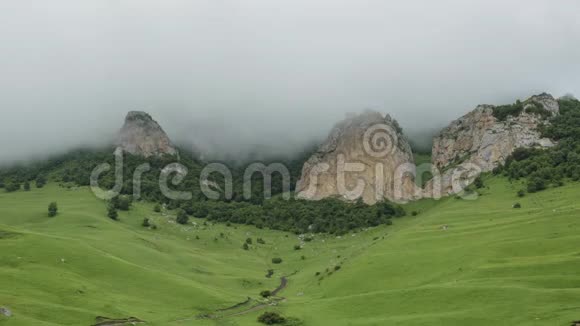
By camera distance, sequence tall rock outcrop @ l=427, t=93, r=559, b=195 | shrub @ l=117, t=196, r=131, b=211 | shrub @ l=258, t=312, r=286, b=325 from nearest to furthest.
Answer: shrub @ l=258, t=312, r=286, b=325, shrub @ l=117, t=196, r=131, b=211, tall rock outcrop @ l=427, t=93, r=559, b=195

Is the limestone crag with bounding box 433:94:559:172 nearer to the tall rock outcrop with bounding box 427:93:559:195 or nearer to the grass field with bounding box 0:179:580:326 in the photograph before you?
the tall rock outcrop with bounding box 427:93:559:195

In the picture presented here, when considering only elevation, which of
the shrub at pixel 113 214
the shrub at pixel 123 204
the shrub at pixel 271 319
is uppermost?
the shrub at pixel 123 204

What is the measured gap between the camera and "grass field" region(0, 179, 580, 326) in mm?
55906

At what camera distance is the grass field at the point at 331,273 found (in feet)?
183

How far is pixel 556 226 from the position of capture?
3322 inches

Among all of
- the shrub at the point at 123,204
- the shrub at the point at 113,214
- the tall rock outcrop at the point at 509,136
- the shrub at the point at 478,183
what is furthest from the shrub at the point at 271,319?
the tall rock outcrop at the point at 509,136

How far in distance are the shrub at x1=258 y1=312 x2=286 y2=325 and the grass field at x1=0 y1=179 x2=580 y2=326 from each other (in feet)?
7.29

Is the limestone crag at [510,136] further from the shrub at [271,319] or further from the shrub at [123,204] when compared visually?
the shrub at [271,319]

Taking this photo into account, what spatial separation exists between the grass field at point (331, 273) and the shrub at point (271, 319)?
2221 mm

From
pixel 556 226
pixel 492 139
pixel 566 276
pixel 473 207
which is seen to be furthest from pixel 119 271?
pixel 492 139

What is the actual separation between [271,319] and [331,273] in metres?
33.7

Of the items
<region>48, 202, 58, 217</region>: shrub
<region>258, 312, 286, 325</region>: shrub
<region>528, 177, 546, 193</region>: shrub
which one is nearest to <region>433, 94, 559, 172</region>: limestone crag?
<region>528, 177, 546, 193</region>: shrub

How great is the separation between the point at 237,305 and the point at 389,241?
1624 inches

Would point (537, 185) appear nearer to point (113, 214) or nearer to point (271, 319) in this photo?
point (271, 319)
